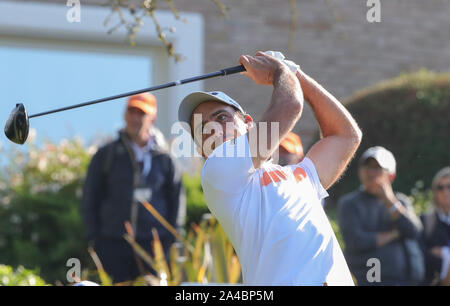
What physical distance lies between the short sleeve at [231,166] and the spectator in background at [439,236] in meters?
3.73

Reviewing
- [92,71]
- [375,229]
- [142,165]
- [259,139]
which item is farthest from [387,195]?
[92,71]

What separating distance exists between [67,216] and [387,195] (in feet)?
9.89

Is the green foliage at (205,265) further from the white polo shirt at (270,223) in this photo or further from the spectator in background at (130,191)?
the white polo shirt at (270,223)

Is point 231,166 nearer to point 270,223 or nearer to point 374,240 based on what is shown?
point 270,223

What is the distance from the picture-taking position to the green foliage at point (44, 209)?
284 inches

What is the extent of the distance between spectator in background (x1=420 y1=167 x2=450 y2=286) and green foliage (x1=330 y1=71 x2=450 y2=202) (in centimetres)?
256

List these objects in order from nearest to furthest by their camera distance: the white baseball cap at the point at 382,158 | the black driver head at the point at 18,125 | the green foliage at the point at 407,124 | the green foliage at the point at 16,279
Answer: the black driver head at the point at 18,125 < the green foliage at the point at 16,279 < the white baseball cap at the point at 382,158 < the green foliage at the point at 407,124

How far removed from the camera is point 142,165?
6254 millimetres

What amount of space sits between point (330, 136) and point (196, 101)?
1.77 feet

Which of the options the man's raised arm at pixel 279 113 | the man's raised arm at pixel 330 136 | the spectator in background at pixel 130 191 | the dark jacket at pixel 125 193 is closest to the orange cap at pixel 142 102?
the spectator in background at pixel 130 191

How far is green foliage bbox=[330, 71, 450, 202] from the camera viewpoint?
9148 mm

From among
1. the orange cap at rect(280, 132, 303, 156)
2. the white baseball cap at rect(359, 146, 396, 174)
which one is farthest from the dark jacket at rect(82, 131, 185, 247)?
the white baseball cap at rect(359, 146, 396, 174)

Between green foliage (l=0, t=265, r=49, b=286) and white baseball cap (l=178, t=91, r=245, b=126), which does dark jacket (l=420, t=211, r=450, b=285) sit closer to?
green foliage (l=0, t=265, r=49, b=286)

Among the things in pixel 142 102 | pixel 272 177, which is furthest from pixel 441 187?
pixel 272 177
